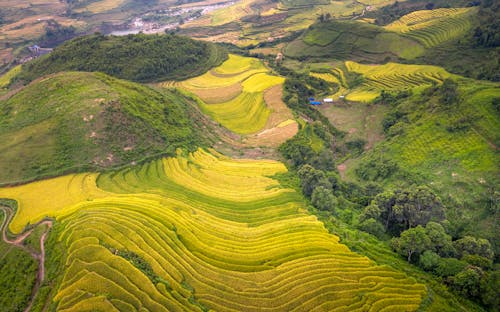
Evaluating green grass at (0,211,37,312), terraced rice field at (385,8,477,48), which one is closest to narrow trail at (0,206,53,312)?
green grass at (0,211,37,312)

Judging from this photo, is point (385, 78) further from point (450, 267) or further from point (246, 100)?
point (450, 267)

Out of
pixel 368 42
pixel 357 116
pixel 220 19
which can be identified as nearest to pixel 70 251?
pixel 357 116

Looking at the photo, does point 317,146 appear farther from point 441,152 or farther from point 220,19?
point 220,19

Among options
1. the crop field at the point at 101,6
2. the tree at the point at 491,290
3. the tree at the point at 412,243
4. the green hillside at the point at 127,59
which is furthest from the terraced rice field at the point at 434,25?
the crop field at the point at 101,6

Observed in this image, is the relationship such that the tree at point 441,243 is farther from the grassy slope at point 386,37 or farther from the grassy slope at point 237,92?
the grassy slope at point 386,37

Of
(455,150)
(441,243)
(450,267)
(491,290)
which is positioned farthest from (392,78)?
(491,290)

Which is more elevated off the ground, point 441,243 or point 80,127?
point 80,127
